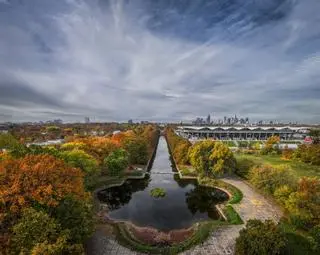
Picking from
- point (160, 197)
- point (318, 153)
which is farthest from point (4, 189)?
point (318, 153)

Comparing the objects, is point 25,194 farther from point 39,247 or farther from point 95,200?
point 95,200

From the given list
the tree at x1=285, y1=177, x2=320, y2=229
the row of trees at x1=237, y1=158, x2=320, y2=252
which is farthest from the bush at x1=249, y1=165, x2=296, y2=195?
the tree at x1=285, y1=177, x2=320, y2=229

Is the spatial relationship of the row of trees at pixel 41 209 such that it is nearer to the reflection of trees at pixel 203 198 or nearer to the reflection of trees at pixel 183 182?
the reflection of trees at pixel 203 198

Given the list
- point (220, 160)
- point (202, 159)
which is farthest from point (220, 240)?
point (202, 159)

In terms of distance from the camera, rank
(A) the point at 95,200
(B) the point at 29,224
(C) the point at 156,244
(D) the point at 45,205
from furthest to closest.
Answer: (A) the point at 95,200
(C) the point at 156,244
(D) the point at 45,205
(B) the point at 29,224

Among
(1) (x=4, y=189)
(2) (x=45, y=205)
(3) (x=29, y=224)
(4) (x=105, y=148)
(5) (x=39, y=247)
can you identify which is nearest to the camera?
(5) (x=39, y=247)

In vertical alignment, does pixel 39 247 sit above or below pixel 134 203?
above

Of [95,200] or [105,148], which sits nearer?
[95,200]
